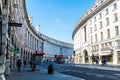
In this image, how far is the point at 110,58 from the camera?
54375 millimetres

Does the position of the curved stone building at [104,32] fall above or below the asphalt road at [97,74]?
above

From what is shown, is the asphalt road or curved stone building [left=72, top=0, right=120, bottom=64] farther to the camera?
curved stone building [left=72, top=0, right=120, bottom=64]

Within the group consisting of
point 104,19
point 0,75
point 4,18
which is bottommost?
point 0,75

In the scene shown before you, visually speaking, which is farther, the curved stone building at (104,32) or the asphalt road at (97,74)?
the curved stone building at (104,32)

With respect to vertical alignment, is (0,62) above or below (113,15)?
below

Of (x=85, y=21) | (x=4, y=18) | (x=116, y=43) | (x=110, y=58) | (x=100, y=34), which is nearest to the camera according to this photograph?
(x=4, y=18)

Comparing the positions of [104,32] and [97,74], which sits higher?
[104,32]

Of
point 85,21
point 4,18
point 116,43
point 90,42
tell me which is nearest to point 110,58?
point 116,43

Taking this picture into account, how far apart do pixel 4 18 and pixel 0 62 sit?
2.93m

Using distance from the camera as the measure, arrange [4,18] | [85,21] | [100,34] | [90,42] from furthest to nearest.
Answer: [85,21]
[90,42]
[100,34]
[4,18]

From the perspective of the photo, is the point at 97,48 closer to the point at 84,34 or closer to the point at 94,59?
the point at 94,59

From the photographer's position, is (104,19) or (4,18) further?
(104,19)

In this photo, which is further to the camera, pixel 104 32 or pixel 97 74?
pixel 104 32

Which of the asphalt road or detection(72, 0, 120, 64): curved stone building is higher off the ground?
detection(72, 0, 120, 64): curved stone building
